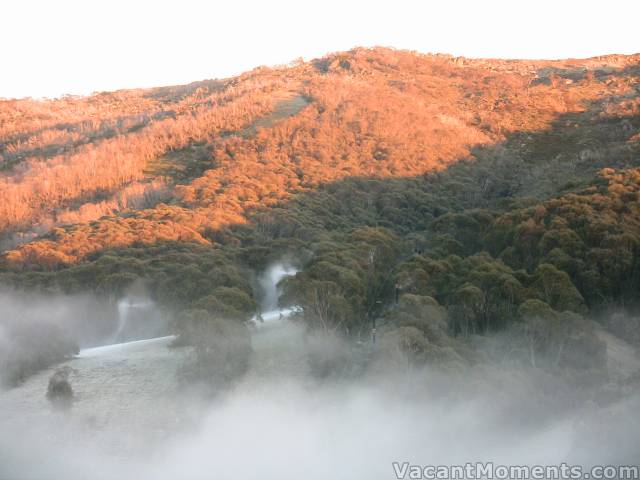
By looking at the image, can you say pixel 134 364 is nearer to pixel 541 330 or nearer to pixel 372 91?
pixel 541 330

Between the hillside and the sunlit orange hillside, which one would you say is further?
the sunlit orange hillside

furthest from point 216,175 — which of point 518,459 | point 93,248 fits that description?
point 518,459

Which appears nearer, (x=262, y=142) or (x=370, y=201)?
(x=370, y=201)

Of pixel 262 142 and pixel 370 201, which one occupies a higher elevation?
pixel 262 142

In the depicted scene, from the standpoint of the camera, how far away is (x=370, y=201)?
141ft

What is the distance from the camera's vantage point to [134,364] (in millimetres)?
17703

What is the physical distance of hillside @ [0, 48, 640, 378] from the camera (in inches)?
713

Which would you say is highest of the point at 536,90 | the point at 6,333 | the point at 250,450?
the point at 536,90

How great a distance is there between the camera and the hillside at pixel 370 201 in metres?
18.1

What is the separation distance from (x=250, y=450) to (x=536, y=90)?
74.7m

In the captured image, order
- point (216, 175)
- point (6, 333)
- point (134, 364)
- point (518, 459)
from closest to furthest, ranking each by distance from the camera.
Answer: point (518, 459), point (134, 364), point (6, 333), point (216, 175)

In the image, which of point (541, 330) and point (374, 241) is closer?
point (541, 330)

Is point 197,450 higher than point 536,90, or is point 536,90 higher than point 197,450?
point 536,90

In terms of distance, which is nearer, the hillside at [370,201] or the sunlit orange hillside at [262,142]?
the hillside at [370,201]
